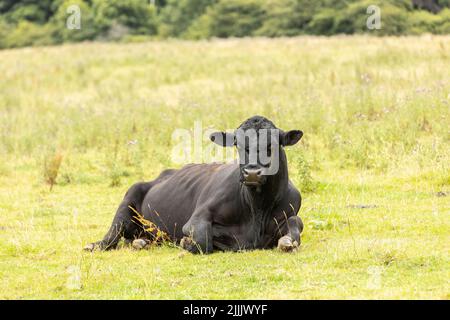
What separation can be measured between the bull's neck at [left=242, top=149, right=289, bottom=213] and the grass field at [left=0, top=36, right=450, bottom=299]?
0.55m

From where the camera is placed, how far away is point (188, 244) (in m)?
8.86

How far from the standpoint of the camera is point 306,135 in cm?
1628

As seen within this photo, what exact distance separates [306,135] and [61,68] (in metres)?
19.1

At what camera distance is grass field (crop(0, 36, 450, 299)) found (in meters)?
7.54

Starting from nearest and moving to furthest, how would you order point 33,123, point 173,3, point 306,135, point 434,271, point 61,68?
point 434,271 → point 306,135 → point 33,123 → point 61,68 → point 173,3

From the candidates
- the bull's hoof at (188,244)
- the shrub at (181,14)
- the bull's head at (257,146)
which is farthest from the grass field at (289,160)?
the shrub at (181,14)

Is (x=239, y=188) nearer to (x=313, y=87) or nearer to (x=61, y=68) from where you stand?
(x=313, y=87)

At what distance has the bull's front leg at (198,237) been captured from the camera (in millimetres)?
8695

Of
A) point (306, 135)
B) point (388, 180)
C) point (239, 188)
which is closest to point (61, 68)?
point (306, 135)

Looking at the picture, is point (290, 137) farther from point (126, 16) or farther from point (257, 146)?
point (126, 16)

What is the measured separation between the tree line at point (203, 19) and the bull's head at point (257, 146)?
32.0 meters

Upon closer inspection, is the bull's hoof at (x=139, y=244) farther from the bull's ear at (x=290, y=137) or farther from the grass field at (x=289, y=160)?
the bull's ear at (x=290, y=137)

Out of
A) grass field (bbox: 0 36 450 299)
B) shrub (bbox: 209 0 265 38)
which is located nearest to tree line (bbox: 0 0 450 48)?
shrub (bbox: 209 0 265 38)

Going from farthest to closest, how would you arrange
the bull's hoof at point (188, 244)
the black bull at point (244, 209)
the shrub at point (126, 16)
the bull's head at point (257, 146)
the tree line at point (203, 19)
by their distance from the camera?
the shrub at point (126, 16) < the tree line at point (203, 19) < the bull's hoof at point (188, 244) < the black bull at point (244, 209) < the bull's head at point (257, 146)
